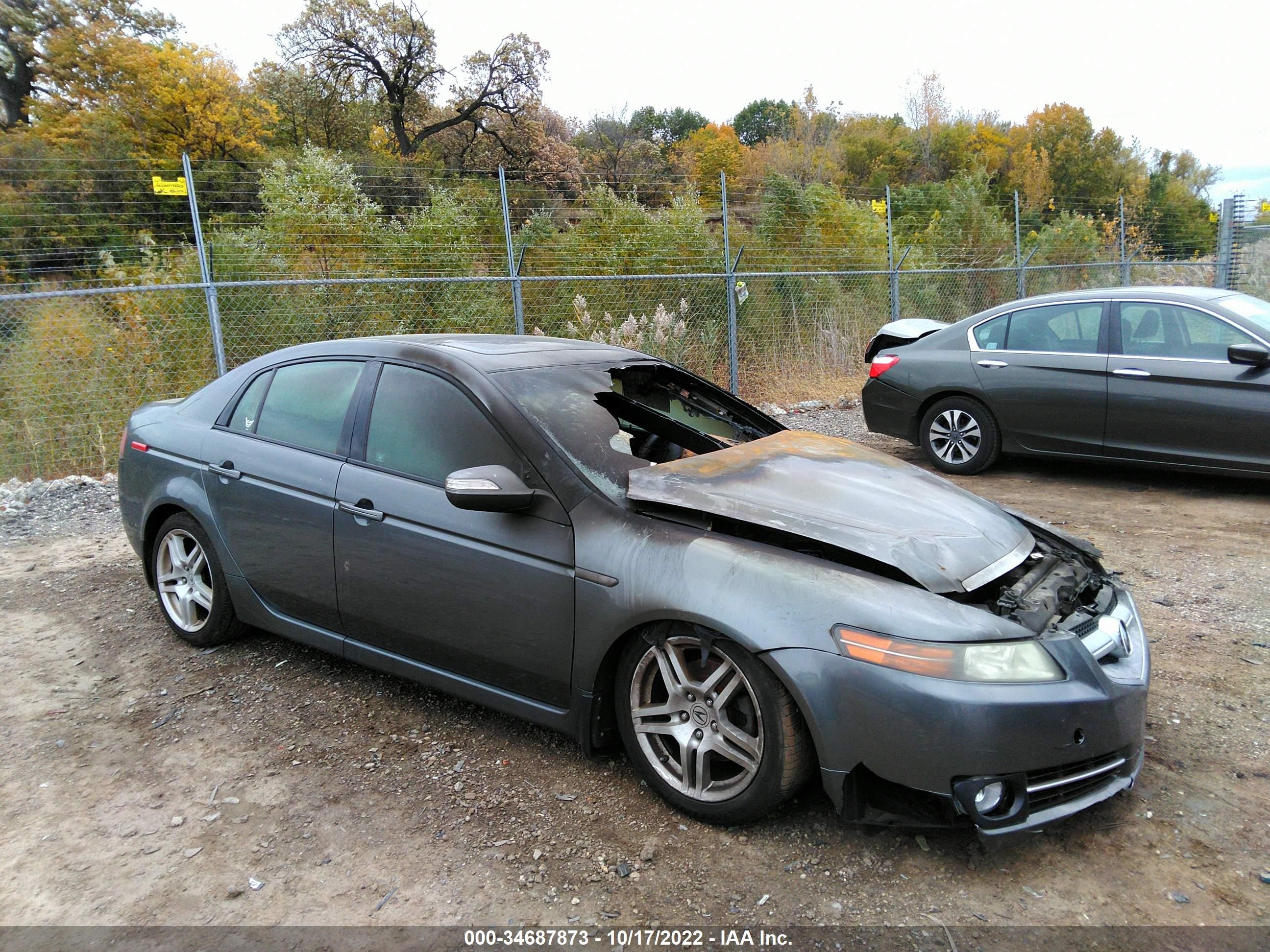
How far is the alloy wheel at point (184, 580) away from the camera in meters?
4.07

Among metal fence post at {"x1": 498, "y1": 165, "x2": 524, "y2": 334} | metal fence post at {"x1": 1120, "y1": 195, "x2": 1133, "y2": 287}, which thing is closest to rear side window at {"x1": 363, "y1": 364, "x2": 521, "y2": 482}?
metal fence post at {"x1": 498, "y1": 165, "x2": 524, "y2": 334}

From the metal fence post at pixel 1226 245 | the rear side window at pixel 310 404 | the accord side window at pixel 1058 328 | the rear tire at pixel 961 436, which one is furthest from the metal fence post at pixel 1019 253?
the rear side window at pixel 310 404

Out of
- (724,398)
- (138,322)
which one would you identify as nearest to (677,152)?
(138,322)

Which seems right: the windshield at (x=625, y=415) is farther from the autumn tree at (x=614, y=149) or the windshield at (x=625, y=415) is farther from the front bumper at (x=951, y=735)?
the autumn tree at (x=614, y=149)

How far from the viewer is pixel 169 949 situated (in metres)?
2.23

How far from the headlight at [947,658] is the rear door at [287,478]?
2105 millimetres

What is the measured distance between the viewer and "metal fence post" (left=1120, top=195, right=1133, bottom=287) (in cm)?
1555

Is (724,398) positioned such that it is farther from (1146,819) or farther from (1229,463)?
(1229,463)

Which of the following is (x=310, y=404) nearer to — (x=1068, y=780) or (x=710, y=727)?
(x=710, y=727)

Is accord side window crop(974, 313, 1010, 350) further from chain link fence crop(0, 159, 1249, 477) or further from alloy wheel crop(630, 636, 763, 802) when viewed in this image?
alloy wheel crop(630, 636, 763, 802)

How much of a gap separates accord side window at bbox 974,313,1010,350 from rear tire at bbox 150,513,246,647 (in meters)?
6.10

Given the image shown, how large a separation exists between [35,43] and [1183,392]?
44.4 m

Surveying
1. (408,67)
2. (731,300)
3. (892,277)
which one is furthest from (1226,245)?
(408,67)

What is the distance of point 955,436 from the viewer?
7406 millimetres
